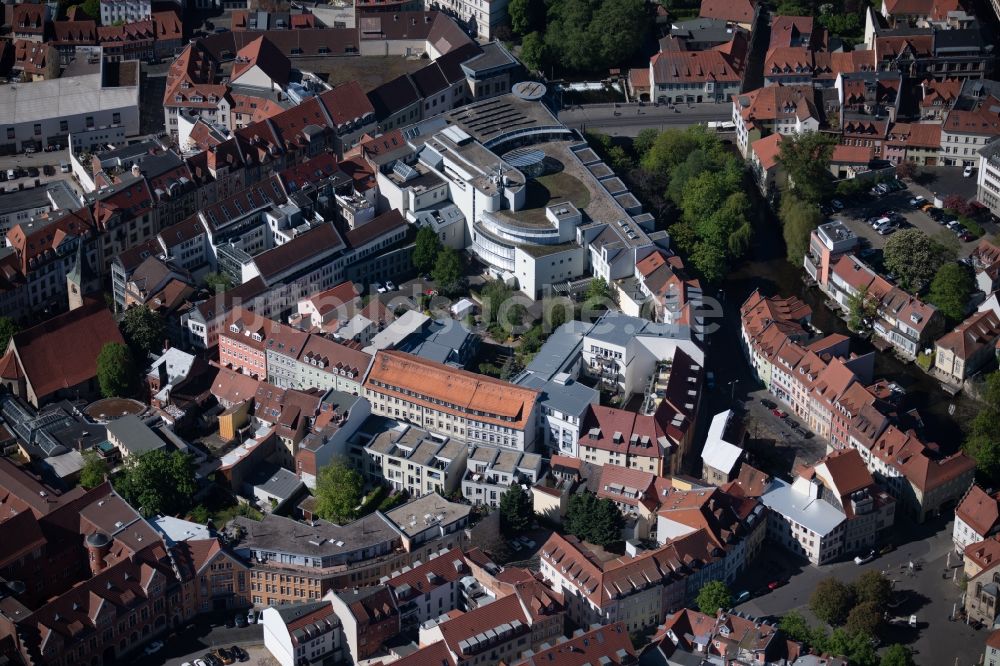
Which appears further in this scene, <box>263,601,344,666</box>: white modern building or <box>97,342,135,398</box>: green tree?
<box>97,342,135,398</box>: green tree

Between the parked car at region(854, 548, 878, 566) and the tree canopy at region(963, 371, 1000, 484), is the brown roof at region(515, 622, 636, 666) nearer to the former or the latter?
the parked car at region(854, 548, 878, 566)

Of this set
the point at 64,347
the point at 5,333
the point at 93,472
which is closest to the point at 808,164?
the point at 64,347

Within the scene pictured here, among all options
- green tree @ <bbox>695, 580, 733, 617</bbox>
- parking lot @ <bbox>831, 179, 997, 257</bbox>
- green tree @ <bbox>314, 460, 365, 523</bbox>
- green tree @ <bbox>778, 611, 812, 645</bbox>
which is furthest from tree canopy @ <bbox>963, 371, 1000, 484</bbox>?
green tree @ <bbox>314, 460, 365, 523</bbox>

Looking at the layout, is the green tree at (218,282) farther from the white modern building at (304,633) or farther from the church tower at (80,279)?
the white modern building at (304,633)

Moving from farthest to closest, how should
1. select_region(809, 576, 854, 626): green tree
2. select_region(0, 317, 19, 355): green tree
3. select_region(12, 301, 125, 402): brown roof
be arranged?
select_region(0, 317, 19, 355): green tree
select_region(12, 301, 125, 402): brown roof
select_region(809, 576, 854, 626): green tree

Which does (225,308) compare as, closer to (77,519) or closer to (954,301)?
(77,519)

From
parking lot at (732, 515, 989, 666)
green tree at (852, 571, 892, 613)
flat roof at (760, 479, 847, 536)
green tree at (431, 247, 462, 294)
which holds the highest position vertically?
green tree at (431, 247, 462, 294)
